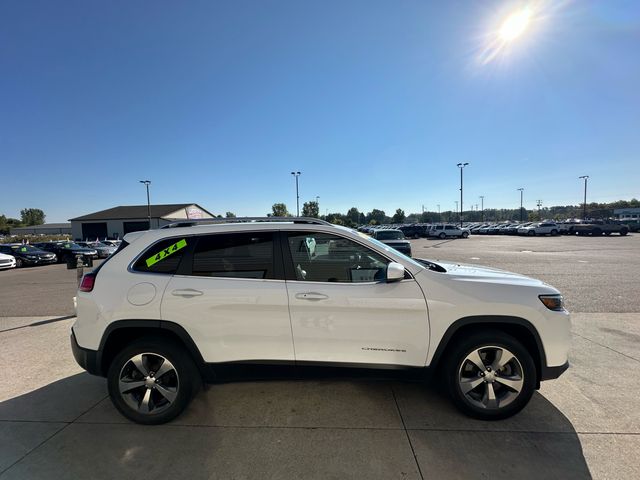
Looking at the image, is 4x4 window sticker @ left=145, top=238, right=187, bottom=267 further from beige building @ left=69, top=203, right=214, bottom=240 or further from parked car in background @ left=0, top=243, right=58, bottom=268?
beige building @ left=69, top=203, right=214, bottom=240

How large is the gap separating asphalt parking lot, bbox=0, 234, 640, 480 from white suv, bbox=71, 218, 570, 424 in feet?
0.87

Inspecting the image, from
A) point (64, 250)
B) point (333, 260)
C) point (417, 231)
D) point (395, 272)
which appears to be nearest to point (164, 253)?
point (333, 260)

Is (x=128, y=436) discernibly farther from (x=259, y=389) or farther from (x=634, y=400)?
(x=634, y=400)

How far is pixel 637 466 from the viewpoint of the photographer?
7.63ft

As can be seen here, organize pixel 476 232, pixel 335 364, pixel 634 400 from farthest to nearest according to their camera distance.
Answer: pixel 476 232 < pixel 634 400 < pixel 335 364

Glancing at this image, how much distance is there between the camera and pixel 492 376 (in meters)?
2.86

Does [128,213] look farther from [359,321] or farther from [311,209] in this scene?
[359,321]

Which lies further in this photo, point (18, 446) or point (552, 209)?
point (552, 209)

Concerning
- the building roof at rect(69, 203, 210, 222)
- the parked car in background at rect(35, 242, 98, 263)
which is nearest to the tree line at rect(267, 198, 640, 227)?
the building roof at rect(69, 203, 210, 222)

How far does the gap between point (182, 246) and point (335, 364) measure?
1.74 metres

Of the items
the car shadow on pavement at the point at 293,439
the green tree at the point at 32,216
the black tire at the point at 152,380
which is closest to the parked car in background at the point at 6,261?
the car shadow on pavement at the point at 293,439

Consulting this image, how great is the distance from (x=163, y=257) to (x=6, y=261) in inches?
846

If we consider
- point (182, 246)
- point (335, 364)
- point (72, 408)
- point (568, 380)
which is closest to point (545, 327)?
point (568, 380)

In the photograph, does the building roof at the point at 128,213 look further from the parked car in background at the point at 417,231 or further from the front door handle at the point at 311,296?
the front door handle at the point at 311,296
